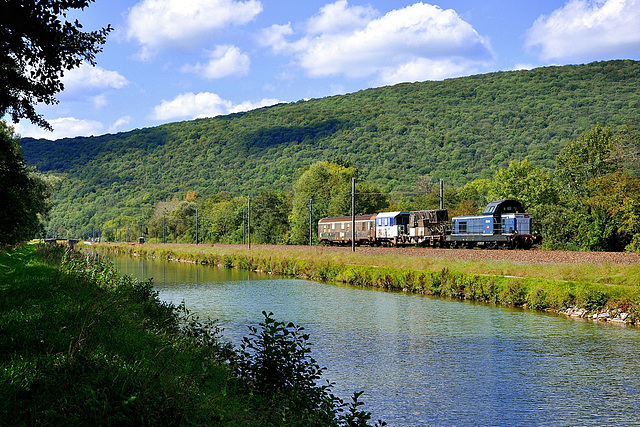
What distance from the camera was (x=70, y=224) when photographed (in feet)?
621

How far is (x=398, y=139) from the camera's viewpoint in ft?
513

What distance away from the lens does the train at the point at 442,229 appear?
46.3 m

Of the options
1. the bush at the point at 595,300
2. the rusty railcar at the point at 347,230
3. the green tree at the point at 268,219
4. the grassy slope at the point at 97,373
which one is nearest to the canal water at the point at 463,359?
the bush at the point at 595,300

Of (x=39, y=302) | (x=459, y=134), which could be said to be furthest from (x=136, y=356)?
(x=459, y=134)

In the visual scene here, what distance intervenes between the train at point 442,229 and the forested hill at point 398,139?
5552 cm

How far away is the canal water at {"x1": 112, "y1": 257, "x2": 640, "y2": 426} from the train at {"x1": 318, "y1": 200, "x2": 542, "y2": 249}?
18.1 m

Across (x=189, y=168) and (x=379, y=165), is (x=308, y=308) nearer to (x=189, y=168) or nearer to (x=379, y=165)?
→ (x=379, y=165)

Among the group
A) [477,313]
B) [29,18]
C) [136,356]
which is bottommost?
[477,313]

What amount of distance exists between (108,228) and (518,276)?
6509 inches

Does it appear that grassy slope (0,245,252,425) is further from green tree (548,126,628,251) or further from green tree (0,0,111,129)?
green tree (548,126,628,251)

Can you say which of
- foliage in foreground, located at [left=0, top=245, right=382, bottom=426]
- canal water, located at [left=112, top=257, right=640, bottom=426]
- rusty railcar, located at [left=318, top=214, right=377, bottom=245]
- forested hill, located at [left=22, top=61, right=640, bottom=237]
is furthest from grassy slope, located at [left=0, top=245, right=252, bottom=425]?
forested hill, located at [left=22, top=61, right=640, bottom=237]

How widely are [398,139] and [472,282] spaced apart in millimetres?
127161

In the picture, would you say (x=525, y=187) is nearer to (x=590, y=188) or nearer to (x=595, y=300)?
(x=590, y=188)

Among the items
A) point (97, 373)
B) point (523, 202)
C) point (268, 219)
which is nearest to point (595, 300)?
point (97, 373)
